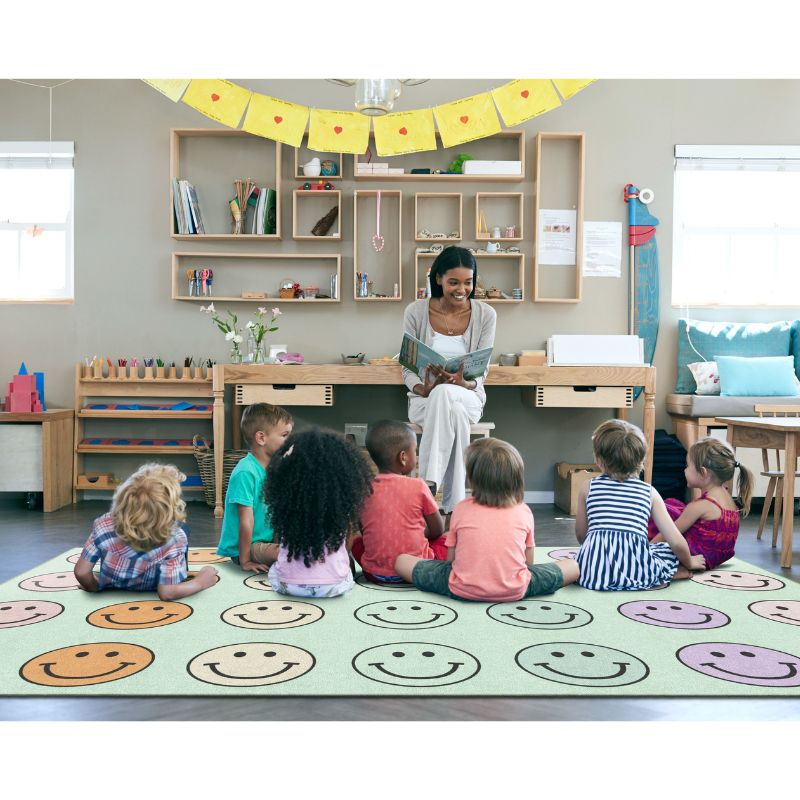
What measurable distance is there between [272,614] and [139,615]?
34 cm

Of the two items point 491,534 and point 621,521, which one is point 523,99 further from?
point 491,534

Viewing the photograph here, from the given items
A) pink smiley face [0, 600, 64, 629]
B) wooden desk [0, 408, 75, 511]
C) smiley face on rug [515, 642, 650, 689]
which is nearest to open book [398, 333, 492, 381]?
smiley face on rug [515, 642, 650, 689]

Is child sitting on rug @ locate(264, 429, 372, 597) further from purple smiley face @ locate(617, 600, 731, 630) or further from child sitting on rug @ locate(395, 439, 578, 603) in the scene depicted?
purple smiley face @ locate(617, 600, 731, 630)

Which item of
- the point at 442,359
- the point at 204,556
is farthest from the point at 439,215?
the point at 204,556

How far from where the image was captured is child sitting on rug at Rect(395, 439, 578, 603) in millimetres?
2020

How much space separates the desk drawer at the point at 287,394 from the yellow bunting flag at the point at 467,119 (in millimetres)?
1462

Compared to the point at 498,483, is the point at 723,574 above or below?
below

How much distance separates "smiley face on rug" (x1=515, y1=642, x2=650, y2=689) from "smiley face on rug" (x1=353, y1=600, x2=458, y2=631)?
290 mm
